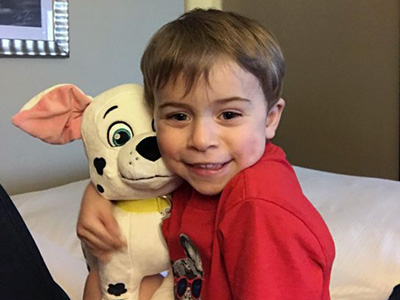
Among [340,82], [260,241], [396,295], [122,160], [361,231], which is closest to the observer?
[260,241]

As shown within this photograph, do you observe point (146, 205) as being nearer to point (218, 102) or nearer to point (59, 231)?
point (218, 102)

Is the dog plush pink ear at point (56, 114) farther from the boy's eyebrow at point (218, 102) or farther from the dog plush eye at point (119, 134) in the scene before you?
the boy's eyebrow at point (218, 102)

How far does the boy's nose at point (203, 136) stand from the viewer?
689 mm

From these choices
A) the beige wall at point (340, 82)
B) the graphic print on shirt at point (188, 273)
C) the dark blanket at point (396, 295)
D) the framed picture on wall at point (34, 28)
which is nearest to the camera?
the graphic print on shirt at point (188, 273)

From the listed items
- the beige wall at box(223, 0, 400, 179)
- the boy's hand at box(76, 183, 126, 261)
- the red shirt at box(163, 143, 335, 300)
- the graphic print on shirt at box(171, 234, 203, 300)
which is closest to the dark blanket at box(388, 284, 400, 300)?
the red shirt at box(163, 143, 335, 300)

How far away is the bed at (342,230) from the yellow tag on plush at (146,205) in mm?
307

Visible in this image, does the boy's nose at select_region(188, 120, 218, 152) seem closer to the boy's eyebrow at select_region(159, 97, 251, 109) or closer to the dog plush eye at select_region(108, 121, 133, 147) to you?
the boy's eyebrow at select_region(159, 97, 251, 109)

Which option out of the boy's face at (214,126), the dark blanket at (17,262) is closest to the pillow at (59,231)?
the dark blanket at (17,262)

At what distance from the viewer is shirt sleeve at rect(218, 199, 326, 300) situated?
626 mm

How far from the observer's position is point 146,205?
82 cm

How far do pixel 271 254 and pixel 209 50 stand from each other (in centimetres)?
28

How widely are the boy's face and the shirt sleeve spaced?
0.26 ft

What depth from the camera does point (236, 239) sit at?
659 mm

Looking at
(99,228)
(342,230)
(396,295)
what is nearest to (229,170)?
(99,228)
